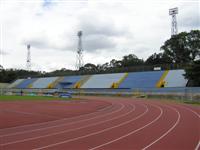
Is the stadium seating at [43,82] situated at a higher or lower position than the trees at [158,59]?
lower

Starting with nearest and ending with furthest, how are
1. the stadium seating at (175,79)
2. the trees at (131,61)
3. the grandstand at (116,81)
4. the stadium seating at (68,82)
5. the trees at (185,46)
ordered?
the stadium seating at (175,79) < the grandstand at (116,81) < the trees at (185,46) < the stadium seating at (68,82) < the trees at (131,61)

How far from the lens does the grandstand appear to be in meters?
56.1

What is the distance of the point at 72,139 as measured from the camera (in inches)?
461

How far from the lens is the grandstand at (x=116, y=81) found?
184 ft

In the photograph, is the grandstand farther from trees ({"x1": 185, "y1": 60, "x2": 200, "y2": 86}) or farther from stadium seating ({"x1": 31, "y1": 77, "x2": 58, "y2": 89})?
trees ({"x1": 185, "y1": 60, "x2": 200, "y2": 86})

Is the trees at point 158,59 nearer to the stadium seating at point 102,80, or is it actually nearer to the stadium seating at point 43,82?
the stadium seating at point 102,80

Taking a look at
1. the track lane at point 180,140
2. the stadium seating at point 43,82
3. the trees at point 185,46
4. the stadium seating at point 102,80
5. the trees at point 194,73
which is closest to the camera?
the track lane at point 180,140

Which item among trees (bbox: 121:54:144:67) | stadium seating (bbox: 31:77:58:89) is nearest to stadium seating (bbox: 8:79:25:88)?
stadium seating (bbox: 31:77:58:89)

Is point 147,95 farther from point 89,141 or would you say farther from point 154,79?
point 89,141

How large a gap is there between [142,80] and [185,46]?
20594 millimetres

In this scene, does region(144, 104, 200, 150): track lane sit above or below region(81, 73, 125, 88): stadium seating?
below

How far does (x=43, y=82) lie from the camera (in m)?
87.3

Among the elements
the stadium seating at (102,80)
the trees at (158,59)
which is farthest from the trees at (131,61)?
the stadium seating at (102,80)


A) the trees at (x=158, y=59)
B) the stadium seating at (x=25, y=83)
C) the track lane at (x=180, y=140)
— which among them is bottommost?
the track lane at (x=180, y=140)
